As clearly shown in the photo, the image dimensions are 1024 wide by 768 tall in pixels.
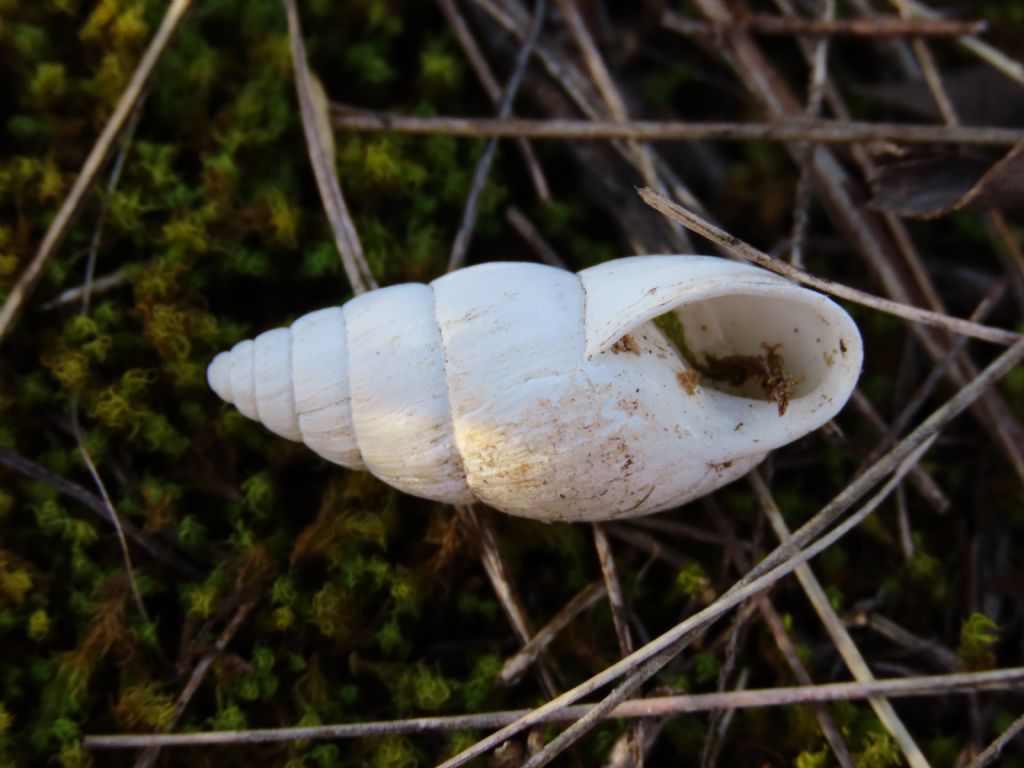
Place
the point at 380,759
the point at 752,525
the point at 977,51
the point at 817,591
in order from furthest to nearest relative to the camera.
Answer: the point at 977,51 < the point at 752,525 < the point at 817,591 < the point at 380,759

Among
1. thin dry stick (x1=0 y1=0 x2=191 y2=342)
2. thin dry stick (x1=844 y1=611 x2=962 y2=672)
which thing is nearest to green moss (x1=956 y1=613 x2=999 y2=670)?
thin dry stick (x1=844 y1=611 x2=962 y2=672)

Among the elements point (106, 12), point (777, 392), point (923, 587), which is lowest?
point (923, 587)

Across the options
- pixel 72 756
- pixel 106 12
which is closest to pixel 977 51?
pixel 106 12

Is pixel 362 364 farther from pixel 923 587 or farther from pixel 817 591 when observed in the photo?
pixel 923 587

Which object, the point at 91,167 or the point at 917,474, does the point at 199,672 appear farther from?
the point at 917,474

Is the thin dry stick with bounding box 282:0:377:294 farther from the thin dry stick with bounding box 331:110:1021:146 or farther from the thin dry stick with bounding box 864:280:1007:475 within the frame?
the thin dry stick with bounding box 864:280:1007:475

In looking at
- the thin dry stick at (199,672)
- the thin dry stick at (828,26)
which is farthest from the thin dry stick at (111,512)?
the thin dry stick at (828,26)

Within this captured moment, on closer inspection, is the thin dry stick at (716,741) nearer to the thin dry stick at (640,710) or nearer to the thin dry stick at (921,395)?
the thin dry stick at (640,710)
